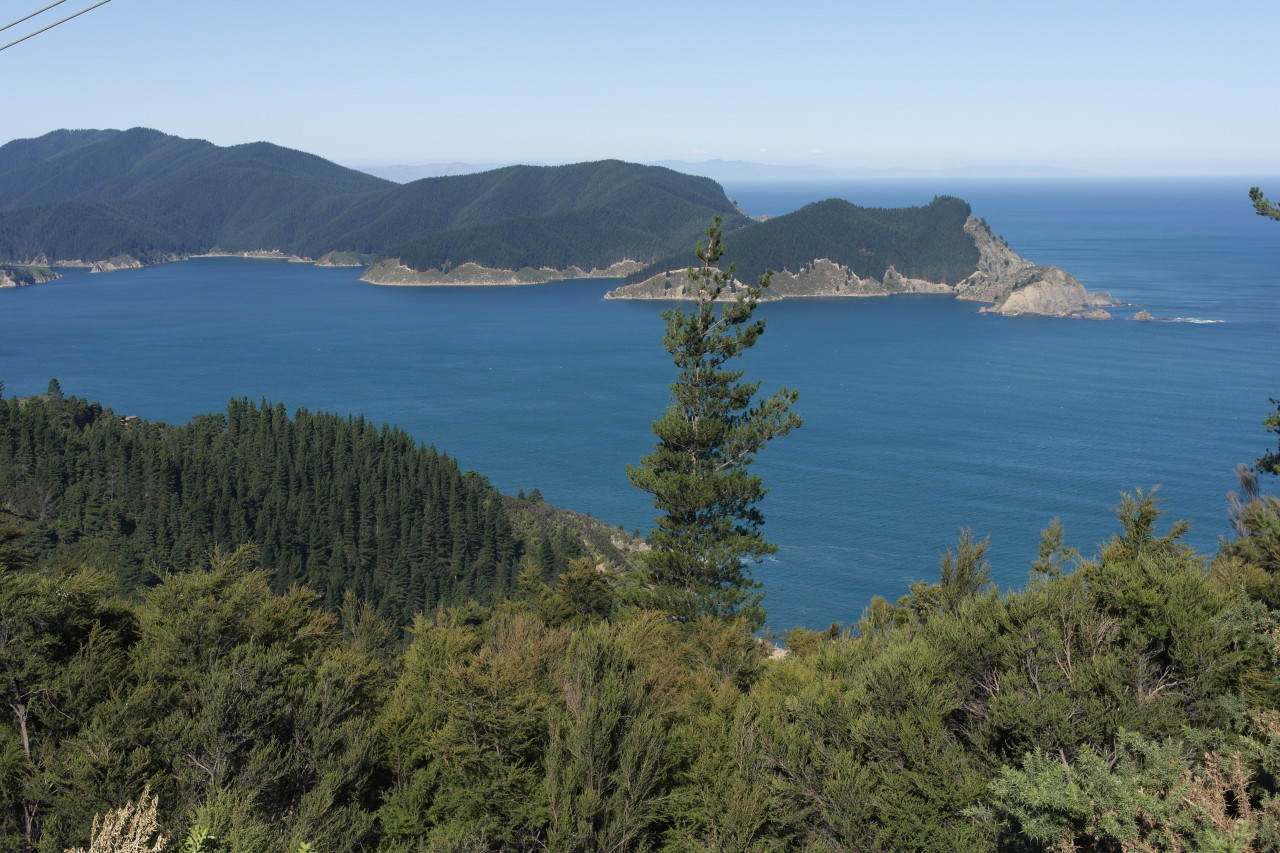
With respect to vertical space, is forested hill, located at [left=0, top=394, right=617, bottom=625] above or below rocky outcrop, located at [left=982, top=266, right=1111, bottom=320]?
below

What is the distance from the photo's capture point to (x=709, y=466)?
22953 mm

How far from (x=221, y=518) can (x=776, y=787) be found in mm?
50967

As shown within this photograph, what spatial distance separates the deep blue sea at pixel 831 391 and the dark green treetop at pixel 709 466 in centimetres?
2187

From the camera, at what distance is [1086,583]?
1380 centimetres

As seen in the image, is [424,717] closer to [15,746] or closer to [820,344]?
[15,746]

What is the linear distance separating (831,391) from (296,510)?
5633 centimetres

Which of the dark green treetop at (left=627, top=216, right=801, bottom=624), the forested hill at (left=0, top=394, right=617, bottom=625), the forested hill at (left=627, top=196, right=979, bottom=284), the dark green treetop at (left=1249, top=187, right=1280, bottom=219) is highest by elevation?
the forested hill at (left=627, top=196, right=979, bottom=284)

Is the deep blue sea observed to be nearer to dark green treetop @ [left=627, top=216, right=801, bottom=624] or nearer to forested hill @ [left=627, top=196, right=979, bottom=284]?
forested hill @ [left=627, top=196, right=979, bottom=284]

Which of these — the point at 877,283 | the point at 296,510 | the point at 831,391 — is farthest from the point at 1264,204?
the point at 877,283

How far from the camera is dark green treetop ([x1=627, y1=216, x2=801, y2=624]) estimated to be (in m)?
22.5

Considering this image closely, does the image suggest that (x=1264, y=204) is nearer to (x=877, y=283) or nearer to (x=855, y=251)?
(x=877, y=283)

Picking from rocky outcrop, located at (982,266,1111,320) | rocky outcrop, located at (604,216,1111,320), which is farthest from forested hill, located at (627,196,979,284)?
rocky outcrop, located at (982,266,1111,320)

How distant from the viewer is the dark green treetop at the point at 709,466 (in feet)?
73.8

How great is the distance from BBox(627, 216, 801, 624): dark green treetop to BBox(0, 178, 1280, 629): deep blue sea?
21870 millimetres
